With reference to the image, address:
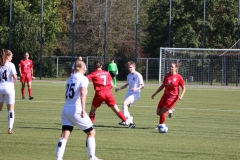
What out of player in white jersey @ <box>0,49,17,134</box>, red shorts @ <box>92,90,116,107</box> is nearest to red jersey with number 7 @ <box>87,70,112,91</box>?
red shorts @ <box>92,90,116,107</box>

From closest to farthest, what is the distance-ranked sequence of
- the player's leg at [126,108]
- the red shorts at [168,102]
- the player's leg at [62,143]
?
the player's leg at [62,143]
the red shorts at [168,102]
the player's leg at [126,108]

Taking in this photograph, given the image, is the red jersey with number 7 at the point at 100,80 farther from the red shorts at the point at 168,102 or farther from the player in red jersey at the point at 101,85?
the red shorts at the point at 168,102

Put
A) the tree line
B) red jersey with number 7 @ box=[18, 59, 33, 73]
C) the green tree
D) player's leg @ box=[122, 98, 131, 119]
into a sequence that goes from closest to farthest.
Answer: player's leg @ box=[122, 98, 131, 119] < red jersey with number 7 @ box=[18, 59, 33, 73] < the tree line < the green tree

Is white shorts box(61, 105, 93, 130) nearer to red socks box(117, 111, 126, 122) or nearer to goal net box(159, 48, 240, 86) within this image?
red socks box(117, 111, 126, 122)

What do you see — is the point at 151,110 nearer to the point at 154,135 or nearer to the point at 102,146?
the point at 154,135

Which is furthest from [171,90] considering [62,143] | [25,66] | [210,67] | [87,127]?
[210,67]

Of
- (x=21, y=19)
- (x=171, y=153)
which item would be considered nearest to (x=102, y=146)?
(x=171, y=153)

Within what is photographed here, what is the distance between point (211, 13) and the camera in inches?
2311

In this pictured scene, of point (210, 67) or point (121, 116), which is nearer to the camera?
point (121, 116)

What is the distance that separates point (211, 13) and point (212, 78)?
13.3 metres

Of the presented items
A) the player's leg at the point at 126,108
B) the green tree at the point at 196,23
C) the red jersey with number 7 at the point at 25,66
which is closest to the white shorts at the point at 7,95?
the player's leg at the point at 126,108

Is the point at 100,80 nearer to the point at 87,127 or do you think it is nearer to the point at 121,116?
the point at 121,116

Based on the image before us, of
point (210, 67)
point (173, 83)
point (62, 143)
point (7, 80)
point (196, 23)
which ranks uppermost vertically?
point (196, 23)

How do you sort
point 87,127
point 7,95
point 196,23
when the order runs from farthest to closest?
point 196,23, point 7,95, point 87,127
